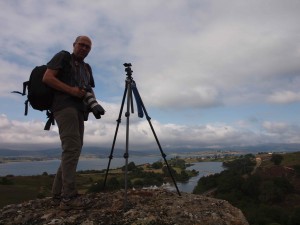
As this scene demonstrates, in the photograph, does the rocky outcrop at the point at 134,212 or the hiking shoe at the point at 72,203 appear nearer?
the rocky outcrop at the point at 134,212

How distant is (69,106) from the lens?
477 centimetres

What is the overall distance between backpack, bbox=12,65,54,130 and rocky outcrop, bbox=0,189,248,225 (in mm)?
1748

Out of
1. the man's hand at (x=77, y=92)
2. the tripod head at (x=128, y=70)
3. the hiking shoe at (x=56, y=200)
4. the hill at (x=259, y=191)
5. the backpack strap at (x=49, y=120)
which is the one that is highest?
the tripod head at (x=128, y=70)

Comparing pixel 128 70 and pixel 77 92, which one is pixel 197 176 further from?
pixel 77 92

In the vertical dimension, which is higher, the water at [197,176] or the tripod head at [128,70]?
the tripod head at [128,70]

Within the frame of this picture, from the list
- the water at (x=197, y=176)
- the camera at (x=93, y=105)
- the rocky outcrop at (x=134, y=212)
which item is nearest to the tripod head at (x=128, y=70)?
the camera at (x=93, y=105)

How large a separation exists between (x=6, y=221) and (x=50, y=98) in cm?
213

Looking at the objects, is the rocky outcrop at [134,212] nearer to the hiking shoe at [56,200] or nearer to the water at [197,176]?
the hiking shoe at [56,200]

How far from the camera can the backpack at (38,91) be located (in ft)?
15.7

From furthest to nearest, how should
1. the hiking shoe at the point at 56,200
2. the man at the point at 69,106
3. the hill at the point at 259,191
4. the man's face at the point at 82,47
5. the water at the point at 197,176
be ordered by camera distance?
the water at the point at 197,176 < the hill at the point at 259,191 < the hiking shoe at the point at 56,200 < the man's face at the point at 82,47 < the man at the point at 69,106

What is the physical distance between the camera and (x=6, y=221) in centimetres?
493

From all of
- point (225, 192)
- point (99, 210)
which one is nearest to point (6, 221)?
point (99, 210)

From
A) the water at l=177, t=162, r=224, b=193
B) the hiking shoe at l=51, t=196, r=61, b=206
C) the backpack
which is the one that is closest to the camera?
the backpack

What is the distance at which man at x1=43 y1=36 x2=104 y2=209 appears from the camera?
4641 mm
